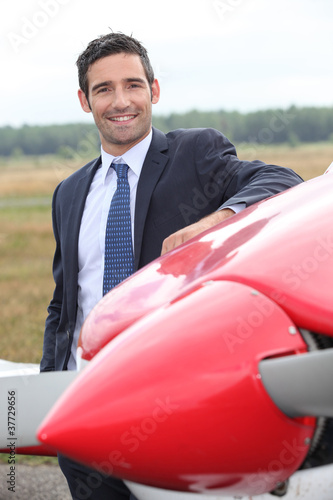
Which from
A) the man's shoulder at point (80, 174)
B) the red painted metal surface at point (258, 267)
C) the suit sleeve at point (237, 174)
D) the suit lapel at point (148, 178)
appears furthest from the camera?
the man's shoulder at point (80, 174)

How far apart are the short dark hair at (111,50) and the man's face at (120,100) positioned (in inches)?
0.9

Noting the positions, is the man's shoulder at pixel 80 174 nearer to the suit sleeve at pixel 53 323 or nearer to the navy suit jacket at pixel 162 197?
the navy suit jacket at pixel 162 197

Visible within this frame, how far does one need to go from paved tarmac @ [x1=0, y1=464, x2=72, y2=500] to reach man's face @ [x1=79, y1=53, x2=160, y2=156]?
2636mm

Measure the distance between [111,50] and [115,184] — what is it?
2.08 ft

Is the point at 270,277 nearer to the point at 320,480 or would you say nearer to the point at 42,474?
the point at 320,480

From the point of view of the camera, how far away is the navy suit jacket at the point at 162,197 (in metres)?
2.87

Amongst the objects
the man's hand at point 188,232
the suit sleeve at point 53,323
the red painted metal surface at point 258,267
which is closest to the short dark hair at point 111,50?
the suit sleeve at point 53,323

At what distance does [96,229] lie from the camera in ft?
9.96

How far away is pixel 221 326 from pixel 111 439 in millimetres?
359

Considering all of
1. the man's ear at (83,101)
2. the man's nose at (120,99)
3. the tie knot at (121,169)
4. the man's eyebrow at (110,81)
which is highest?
the man's eyebrow at (110,81)

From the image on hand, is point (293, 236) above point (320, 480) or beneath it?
above

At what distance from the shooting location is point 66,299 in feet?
9.99

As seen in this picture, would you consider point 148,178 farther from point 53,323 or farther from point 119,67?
point 53,323

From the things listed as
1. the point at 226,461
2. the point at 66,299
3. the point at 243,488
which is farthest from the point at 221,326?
the point at 66,299
